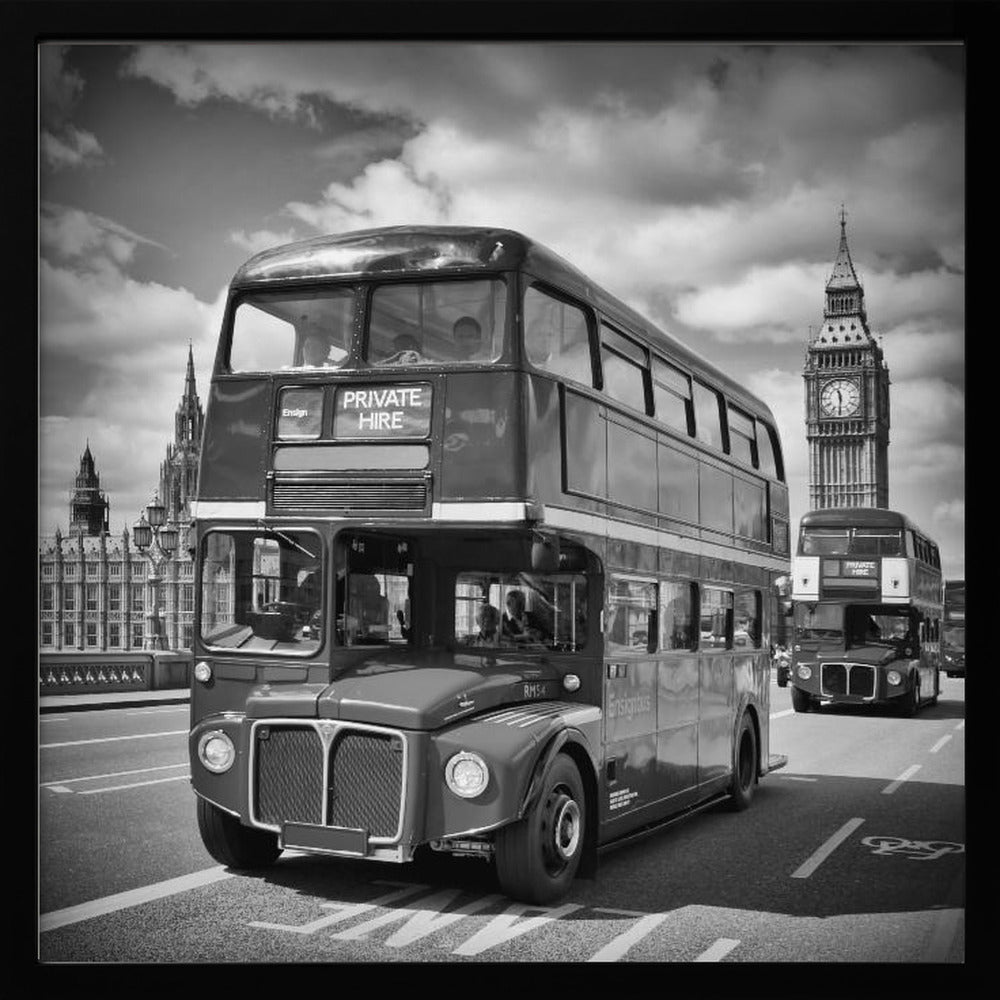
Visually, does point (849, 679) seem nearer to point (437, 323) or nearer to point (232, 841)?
point (232, 841)

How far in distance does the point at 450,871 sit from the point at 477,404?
10.4 ft

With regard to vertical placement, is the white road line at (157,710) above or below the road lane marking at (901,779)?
below

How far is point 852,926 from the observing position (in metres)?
7.42

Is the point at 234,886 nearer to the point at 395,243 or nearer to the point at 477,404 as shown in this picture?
the point at 477,404

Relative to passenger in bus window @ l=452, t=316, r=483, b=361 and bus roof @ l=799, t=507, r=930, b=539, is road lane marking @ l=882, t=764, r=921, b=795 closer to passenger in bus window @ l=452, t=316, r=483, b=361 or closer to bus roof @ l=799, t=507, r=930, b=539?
passenger in bus window @ l=452, t=316, r=483, b=361

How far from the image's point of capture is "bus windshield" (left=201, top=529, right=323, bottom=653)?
7895 mm

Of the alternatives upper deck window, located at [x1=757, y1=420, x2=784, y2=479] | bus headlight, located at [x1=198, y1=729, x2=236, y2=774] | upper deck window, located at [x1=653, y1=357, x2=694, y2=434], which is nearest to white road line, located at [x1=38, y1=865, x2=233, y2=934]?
bus headlight, located at [x1=198, y1=729, x2=236, y2=774]

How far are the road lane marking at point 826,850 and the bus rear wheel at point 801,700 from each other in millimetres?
13683

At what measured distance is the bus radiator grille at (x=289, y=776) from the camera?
7.42m

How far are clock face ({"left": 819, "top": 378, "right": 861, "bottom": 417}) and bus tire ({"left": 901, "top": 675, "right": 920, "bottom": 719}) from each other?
12.6 meters

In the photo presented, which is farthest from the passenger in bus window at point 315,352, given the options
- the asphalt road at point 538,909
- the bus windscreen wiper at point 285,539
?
the asphalt road at point 538,909

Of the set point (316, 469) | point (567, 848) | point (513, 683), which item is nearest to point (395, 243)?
point (316, 469)

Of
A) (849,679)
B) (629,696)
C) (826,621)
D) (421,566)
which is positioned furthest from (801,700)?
(421,566)

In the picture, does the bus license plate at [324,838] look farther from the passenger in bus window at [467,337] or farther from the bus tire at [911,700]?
the bus tire at [911,700]
